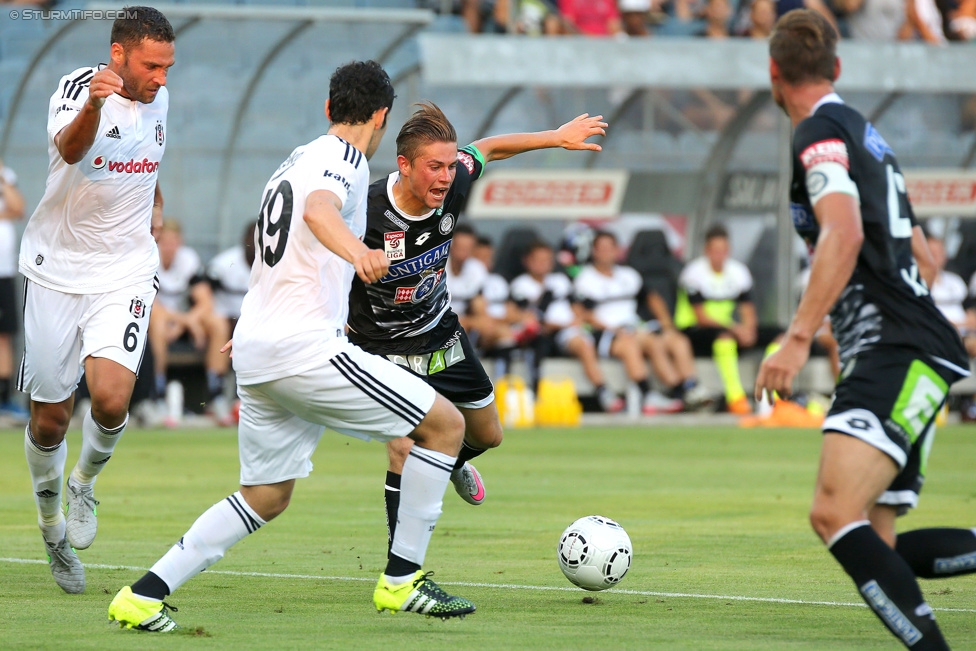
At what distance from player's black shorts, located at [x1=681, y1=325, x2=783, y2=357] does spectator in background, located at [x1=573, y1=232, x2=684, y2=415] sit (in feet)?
1.54

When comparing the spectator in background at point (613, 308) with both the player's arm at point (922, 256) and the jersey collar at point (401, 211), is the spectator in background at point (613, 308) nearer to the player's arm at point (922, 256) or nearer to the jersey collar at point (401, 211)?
the jersey collar at point (401, 211)

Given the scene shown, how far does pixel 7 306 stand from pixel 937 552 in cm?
1267

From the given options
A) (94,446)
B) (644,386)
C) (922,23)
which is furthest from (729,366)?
(94,446)

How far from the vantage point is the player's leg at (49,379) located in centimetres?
654

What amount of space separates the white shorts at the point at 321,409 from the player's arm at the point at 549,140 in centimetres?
190

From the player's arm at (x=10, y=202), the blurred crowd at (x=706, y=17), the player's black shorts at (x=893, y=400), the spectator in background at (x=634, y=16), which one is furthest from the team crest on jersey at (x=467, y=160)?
the spectator in background at (x=634, y=16)

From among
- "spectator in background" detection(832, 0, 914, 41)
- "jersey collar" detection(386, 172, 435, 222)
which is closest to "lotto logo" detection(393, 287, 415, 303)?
"jersey collar" detection(386, 172, 435, 222)

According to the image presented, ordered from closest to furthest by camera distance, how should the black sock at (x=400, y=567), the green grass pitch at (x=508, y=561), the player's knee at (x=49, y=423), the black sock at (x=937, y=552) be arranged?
the black sock at (x=937, y=552), the green grass pitch at (x=508, y=561), the black sock at (x=400, y=567), the player's knee at (x=49, y=423)

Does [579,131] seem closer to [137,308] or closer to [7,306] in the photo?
[137,308]

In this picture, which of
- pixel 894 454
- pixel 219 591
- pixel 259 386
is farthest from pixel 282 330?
pixel 894 454

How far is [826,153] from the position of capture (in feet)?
15.0

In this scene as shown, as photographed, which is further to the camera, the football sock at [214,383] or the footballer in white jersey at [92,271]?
the football sock at [214,383]

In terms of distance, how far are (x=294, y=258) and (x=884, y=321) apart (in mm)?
2007

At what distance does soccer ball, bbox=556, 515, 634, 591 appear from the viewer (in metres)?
6.20
